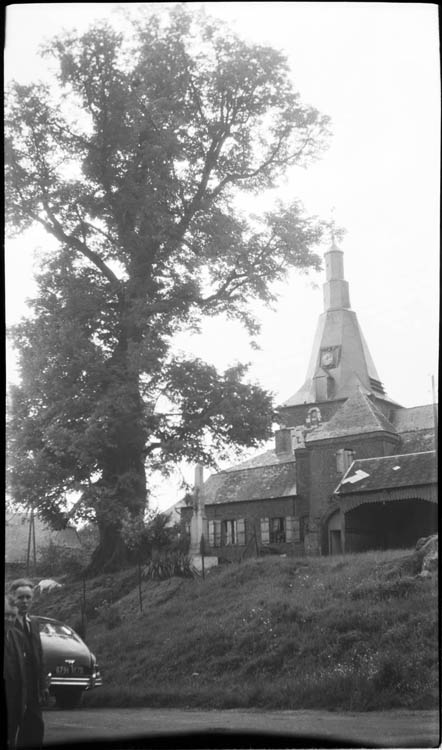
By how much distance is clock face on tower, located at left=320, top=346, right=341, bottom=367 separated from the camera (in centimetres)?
615

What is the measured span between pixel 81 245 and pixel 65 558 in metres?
2.80

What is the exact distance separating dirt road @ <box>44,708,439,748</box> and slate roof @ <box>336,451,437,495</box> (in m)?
1.56

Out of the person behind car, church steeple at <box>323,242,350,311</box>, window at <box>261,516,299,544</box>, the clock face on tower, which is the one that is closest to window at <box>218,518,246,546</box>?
window at <box>261,516,299,544</box>

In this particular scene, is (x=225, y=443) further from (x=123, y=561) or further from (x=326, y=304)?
(x=326, y=304)

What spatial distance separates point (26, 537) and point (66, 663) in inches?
68.2

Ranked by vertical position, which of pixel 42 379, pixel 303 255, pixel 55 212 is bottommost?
pixel 42 379

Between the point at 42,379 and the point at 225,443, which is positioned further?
the point at 225,443

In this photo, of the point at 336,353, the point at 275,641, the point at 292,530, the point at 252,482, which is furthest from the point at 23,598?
the point at 292,530

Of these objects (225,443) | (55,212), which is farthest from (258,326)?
(55,212)

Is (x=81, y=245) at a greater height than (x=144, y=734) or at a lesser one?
greater

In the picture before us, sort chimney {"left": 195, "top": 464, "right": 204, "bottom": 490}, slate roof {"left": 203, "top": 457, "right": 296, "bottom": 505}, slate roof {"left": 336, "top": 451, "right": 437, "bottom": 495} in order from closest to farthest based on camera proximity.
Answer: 1. slate roof {"left": 336, "top": 451, "right": 437, "bottom": 495}
2. chimney {"left": 195, "top": 464, "right": 204, "bottom": 490}
3. slate roof {"left": 203, "top": 457, "right": 296, "bottom": 505}

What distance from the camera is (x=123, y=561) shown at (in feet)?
22.2

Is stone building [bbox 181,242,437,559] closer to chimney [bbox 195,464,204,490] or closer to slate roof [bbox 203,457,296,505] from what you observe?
slate roof [bbox 203,457,296,505]

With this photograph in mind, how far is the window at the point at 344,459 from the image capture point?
7.99 metres
